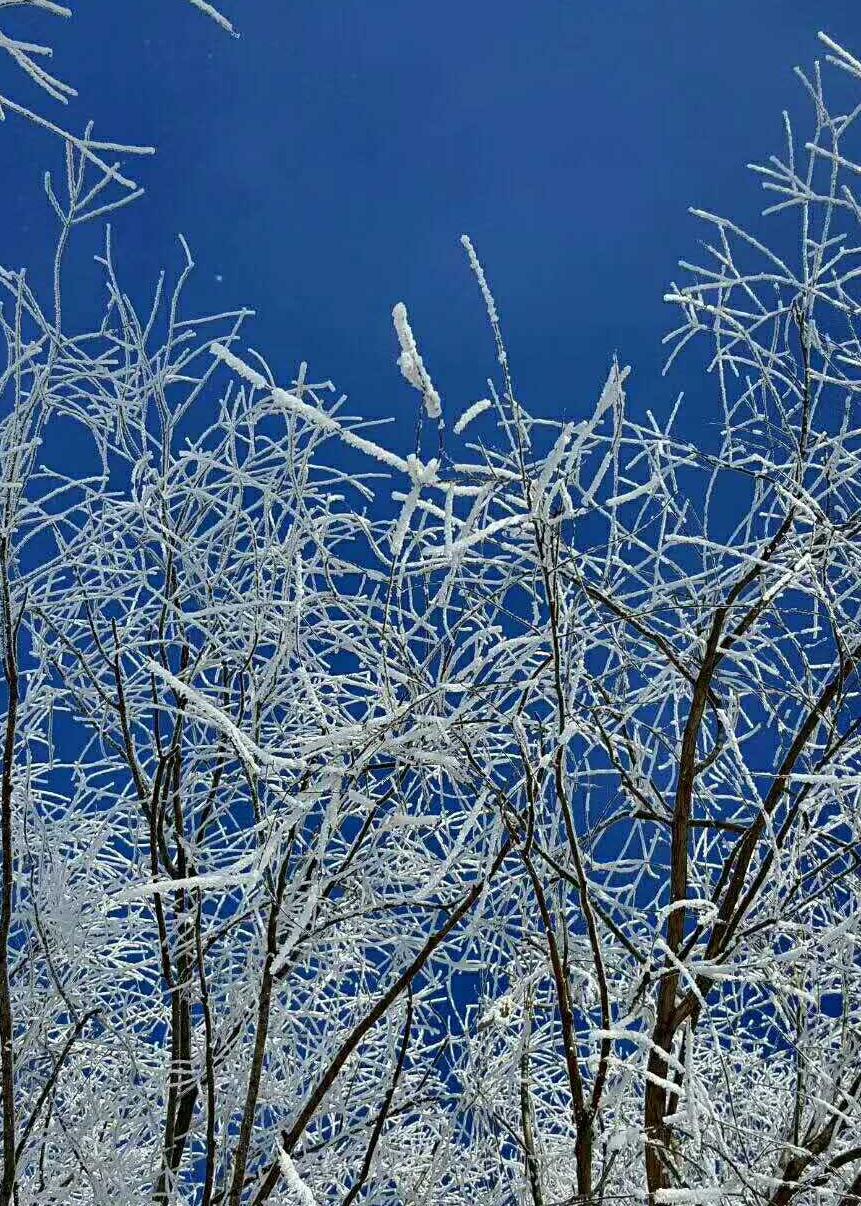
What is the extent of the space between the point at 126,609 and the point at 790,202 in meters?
2.60

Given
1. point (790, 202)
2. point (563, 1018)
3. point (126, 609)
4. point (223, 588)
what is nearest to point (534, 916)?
point (563, 1018)

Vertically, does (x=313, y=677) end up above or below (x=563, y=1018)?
above

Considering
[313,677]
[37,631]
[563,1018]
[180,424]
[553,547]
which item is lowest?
[563,1018]

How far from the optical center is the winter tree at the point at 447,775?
9.49 feet

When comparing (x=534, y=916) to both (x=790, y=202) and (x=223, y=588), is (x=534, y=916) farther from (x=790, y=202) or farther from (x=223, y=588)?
(x=790, y=202)

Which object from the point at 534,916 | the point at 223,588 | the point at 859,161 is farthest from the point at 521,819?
the point at 859,161

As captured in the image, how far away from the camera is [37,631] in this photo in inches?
164

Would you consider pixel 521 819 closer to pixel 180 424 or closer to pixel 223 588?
pixel 223 588

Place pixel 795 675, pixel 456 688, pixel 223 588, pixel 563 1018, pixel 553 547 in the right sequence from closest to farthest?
1. pixel 456 688
2. pixel 553 547
3. pixel 563 1018
4. pixel 795 675
5. pixel 223 588

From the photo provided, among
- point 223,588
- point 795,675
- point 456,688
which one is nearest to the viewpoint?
point 456,688

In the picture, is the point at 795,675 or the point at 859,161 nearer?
the point at 859,161

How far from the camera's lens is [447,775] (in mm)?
3395

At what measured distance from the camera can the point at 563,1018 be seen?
2.82 metres

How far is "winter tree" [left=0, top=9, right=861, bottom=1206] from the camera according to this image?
2893 mm
